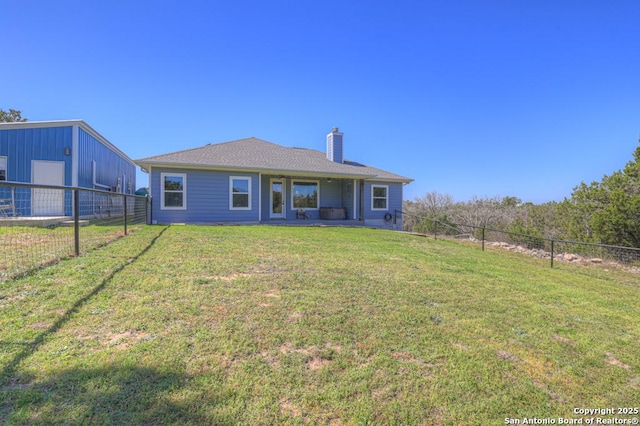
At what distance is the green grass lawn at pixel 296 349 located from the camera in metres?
1.69

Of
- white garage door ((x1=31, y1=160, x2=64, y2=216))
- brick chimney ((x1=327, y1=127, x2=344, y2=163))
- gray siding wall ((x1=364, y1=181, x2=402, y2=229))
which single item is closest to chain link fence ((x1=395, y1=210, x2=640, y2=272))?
gray siding wall ((x1=364, y1=181, x2=402, y2=229))

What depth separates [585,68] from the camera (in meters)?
12.9

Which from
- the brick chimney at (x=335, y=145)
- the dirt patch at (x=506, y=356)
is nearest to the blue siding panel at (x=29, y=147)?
the brick chimney at (x=335, y=145)

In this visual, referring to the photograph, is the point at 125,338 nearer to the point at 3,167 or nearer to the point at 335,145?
the point at 3,167

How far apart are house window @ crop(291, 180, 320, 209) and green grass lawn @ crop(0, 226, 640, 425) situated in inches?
409

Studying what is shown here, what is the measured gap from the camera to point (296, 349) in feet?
7.52

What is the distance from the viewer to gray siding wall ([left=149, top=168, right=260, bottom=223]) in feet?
38.0

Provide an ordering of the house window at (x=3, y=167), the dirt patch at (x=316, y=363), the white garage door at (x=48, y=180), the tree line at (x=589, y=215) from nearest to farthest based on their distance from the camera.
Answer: the dirt patch at (x=316, y=363)
the house window at (x=3, y=167)
the white garage door at (x=48, y=180)
the tree line at (x=589, y=215)

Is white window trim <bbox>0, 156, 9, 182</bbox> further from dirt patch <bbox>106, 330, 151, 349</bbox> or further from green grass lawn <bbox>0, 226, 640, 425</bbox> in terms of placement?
dirt patch <bbox>106, 330, 151, 349</bbox>

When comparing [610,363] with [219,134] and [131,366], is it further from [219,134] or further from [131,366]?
[219,134]

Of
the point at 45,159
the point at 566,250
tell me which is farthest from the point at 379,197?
the point at 45,159

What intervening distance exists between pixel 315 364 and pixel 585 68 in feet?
56.4

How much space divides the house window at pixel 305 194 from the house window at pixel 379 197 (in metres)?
2.85

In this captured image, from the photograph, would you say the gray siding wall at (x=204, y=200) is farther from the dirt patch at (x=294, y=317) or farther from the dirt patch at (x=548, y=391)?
the dirt patch at (x=548, y=391)
